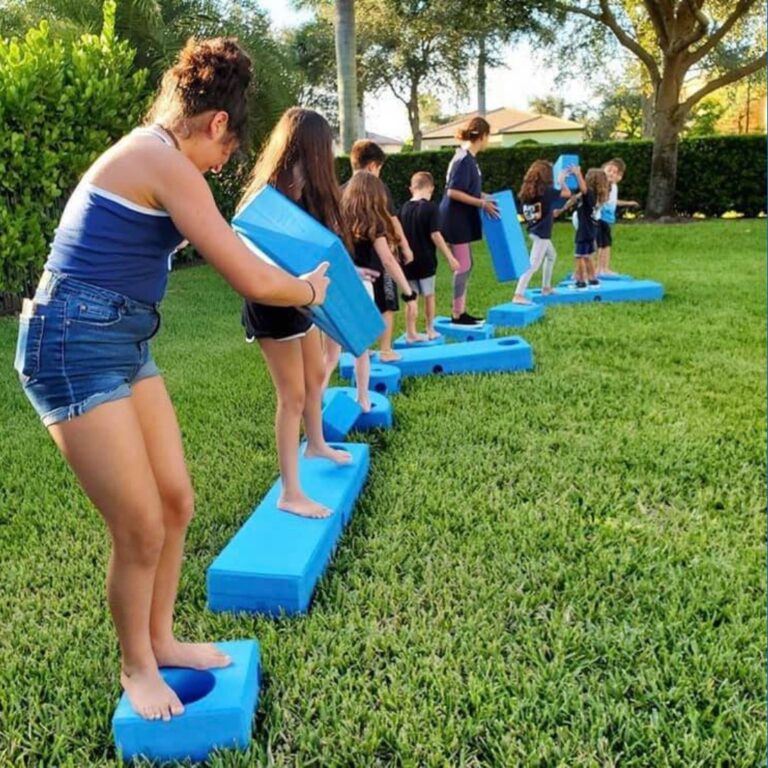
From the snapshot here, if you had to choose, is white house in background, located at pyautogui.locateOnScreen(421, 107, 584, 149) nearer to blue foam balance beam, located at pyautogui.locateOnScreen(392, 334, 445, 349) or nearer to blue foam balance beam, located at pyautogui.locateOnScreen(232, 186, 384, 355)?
blue foam balance beam, located at pyautogui.locateOnScreen(392, 334, 445, 349)

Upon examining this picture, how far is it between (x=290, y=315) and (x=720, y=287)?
7.64 meters

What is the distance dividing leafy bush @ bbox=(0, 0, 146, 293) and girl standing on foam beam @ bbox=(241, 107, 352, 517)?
19.5ft

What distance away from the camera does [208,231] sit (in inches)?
70.2

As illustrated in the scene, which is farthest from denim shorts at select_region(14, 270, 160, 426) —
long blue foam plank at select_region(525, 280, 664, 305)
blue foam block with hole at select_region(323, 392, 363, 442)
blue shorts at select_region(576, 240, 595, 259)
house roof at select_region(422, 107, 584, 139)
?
house roof at select_region(422, 107, 584, 139)

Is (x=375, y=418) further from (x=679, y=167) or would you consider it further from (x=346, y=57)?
(x=679, y=167)

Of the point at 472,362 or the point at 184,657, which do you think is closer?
the point at 184,657

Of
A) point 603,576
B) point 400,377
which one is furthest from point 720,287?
point 603,576

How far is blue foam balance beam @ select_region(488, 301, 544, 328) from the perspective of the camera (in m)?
7.54

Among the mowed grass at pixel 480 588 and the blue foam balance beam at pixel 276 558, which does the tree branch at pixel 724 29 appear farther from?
the blue foam balance beam at pixel 276 558

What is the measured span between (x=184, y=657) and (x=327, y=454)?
5.33 ft

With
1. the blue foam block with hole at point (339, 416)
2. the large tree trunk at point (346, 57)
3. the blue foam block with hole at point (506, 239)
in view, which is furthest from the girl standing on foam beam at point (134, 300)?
the large tree trunk at point (346, 57)

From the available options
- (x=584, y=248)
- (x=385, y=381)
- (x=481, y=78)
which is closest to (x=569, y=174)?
(x=584, y=248)

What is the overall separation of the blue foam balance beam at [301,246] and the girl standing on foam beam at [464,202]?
427 centimetres

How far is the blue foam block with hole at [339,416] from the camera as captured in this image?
4.17m
